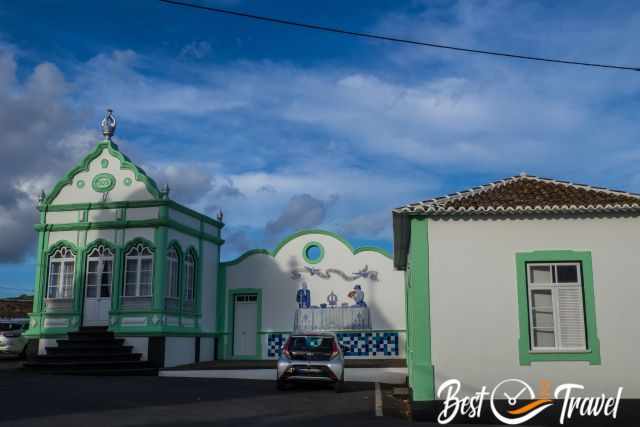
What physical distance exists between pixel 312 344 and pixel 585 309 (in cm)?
649

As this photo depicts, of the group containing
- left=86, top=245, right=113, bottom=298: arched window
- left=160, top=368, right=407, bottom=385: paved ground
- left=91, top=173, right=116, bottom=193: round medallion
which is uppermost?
left=91, top=173, right=116, bottom=193: round medallion

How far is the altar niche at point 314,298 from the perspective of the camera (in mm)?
23266

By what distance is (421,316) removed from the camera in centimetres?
1210

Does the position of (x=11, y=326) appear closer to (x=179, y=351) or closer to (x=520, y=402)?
(x=179, y=351)

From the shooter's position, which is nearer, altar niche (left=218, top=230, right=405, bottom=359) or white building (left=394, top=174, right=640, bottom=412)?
white building (left=394, top=174, right=640, bottom=412)

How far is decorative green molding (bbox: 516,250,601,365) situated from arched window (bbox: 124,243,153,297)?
12.6 metres

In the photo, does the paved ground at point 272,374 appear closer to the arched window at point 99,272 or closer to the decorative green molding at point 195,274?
the decorative green molding at point 195,274

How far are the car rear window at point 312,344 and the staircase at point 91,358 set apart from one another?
5.86m

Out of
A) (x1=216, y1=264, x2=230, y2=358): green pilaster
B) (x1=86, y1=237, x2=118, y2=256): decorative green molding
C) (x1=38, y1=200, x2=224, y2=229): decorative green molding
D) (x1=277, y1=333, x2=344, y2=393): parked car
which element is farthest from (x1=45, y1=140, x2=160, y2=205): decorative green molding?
(x1=277, y1=333, x2=344, y2=393): parked car

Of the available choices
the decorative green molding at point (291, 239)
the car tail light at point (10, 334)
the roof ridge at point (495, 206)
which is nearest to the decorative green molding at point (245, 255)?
the decorative green molding at point (291, 239)

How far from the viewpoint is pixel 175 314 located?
71.2 ft

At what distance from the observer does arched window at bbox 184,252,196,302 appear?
893 inches

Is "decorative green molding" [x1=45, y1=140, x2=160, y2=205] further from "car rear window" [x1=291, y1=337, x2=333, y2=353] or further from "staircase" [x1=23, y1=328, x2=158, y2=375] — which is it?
"car rear window" [x1=291, y1=337, x2=333, y2=353]

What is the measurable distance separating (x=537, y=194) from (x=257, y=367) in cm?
1013
